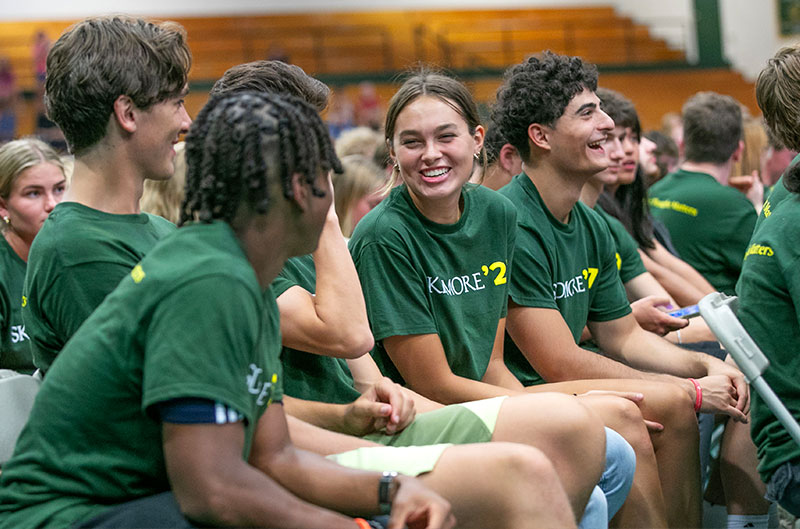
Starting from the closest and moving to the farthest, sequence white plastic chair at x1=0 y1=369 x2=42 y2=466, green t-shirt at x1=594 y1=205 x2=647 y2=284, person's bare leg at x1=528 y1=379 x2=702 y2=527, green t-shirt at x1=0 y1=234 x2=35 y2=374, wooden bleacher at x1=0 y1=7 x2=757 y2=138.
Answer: white plastic chair at x1=0 y1=369 x2=42 y2=466, person's bare leg at x1=528 y1=379 x2=702 y2=527, green t-shirt at x1=0 y1=234 x2=35 y2=374, green t-shirt at x1=594 y1=205 x2=647 y2=284, wooden bleacher at x1=0 y1=7 x2=757 y2=138

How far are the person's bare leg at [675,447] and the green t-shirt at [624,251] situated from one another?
3.24ft

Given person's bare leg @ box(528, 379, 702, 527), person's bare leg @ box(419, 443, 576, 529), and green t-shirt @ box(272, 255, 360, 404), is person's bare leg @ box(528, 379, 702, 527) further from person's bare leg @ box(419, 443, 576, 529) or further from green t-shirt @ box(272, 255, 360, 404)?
person's bare leg @ box(419, 443, 576, 529)

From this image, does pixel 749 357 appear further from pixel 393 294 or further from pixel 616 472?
pixel 393 294

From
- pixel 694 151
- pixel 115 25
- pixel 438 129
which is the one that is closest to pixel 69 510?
pixel 115 25

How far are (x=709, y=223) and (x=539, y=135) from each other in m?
1.73

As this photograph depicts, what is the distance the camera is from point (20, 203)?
317 centimetres

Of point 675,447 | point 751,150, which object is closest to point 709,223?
point 751,150

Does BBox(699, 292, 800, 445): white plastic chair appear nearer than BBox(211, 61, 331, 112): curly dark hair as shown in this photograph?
Yes

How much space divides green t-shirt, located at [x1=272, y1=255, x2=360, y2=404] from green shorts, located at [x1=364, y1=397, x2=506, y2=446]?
0.23 m

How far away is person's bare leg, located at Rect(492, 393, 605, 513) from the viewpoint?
1950mm

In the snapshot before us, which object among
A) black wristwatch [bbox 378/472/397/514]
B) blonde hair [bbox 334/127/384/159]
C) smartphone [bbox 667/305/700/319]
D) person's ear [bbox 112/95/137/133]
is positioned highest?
person's ear [bbox 112/95/137/133]

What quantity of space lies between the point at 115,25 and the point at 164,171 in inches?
13.0

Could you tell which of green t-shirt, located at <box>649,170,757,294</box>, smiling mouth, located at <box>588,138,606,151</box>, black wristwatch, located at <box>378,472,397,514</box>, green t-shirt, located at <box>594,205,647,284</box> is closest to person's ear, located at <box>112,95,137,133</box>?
black wristwatch, located at <box>378,472,397,514</box>

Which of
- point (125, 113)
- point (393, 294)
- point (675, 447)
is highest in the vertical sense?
point (125, 113)
